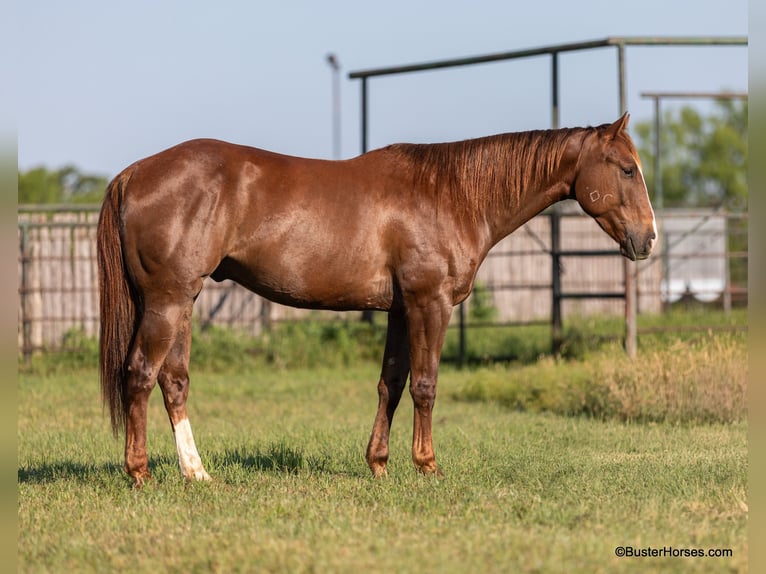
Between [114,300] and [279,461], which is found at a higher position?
[114,300]

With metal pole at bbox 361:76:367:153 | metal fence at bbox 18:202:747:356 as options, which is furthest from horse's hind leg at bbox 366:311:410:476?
metal pole at bbox 361:76:367:153

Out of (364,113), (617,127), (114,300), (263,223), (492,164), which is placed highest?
(364,113)

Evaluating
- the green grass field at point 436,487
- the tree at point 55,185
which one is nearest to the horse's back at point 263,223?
the green grass field at point 436,487

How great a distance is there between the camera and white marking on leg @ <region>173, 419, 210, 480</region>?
20.4 ft

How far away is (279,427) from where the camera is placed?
9.52 m

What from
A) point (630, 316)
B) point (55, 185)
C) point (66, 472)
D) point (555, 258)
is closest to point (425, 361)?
point (66, 472)

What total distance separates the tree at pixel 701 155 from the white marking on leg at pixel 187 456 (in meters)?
45.2

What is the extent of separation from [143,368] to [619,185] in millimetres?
3314

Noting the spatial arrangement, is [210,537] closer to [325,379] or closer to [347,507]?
[347,507]

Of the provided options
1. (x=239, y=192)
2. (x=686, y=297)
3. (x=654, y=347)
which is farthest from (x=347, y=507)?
(x=686, y=297)

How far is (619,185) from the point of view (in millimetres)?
6504

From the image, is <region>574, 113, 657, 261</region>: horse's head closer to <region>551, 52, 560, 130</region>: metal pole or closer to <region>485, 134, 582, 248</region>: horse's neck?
<region>485, 134, 582, 248</region>: horse's neck

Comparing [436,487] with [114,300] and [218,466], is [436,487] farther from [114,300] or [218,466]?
[114,300]

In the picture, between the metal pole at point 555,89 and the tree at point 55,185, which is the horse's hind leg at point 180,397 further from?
the tree at point 55,185
